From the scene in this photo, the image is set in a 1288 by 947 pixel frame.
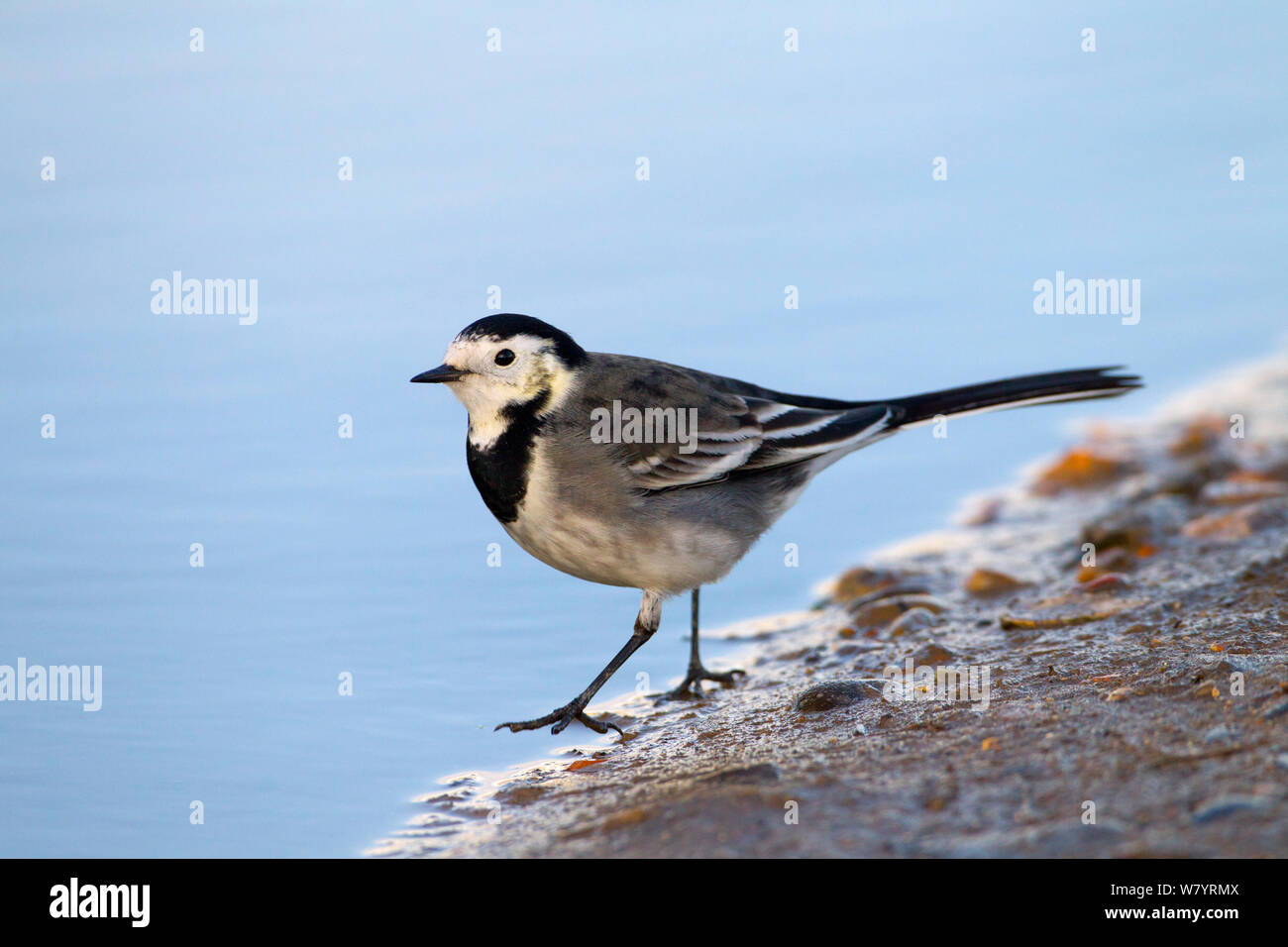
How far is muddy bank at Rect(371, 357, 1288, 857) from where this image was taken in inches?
160

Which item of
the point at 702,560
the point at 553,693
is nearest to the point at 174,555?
the point at 553,693

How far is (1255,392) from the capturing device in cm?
1080

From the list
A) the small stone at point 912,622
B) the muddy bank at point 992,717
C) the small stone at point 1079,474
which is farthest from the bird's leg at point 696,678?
the small stone at point 1079,474

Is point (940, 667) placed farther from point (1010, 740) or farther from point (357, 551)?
point (357, 551)

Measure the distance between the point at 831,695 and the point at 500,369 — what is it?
2.13 m

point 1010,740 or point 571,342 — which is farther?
point 571,342

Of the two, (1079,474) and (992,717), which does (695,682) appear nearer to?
(992,717)

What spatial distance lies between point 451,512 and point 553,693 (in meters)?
2.14

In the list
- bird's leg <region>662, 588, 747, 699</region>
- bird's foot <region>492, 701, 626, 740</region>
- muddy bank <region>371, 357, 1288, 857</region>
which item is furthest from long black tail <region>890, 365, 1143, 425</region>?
bird's foot <region>492, 701, 626, 740</region>

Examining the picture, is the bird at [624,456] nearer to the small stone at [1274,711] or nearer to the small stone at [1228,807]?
the small stone at [1274,711]

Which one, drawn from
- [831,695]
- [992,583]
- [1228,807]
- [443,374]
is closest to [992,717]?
[831,695]

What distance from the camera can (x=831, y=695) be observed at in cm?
588
